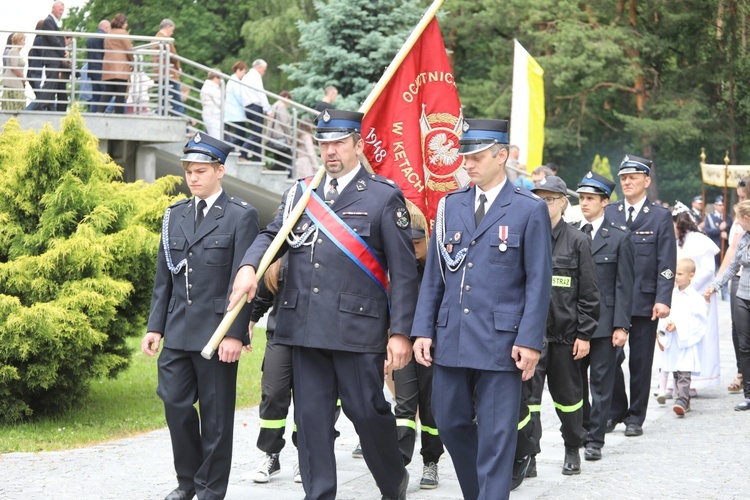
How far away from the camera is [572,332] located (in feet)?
27.2

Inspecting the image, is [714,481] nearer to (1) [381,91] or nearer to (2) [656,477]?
(2) [656,477]

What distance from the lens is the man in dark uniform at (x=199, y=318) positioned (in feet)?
21.5

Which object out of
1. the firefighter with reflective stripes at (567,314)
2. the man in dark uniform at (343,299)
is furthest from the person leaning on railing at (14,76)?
the man in dark uniform at (343,299)

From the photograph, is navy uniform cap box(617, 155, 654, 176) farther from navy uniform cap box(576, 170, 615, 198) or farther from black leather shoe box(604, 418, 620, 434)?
black leather shoe box(604, 418, 620, 434)

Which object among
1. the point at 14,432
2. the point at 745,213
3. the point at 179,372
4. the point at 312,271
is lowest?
the point at 14,432

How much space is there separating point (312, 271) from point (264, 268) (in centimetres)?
26

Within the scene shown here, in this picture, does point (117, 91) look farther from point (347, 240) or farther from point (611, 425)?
point (347, 240)

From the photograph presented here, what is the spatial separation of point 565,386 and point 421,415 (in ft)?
3.76

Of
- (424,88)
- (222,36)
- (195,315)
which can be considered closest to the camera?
(195,315)

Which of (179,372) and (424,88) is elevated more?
(424,88)

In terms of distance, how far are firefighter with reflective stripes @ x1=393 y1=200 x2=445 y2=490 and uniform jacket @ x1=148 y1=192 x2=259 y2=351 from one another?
137cm

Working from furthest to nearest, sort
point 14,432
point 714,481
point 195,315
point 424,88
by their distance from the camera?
point 14,432 → point 714,481 → point 424,88 → point 195,315

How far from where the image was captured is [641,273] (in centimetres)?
1001

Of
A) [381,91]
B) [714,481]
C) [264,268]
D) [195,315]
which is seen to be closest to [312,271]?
[264,268]
